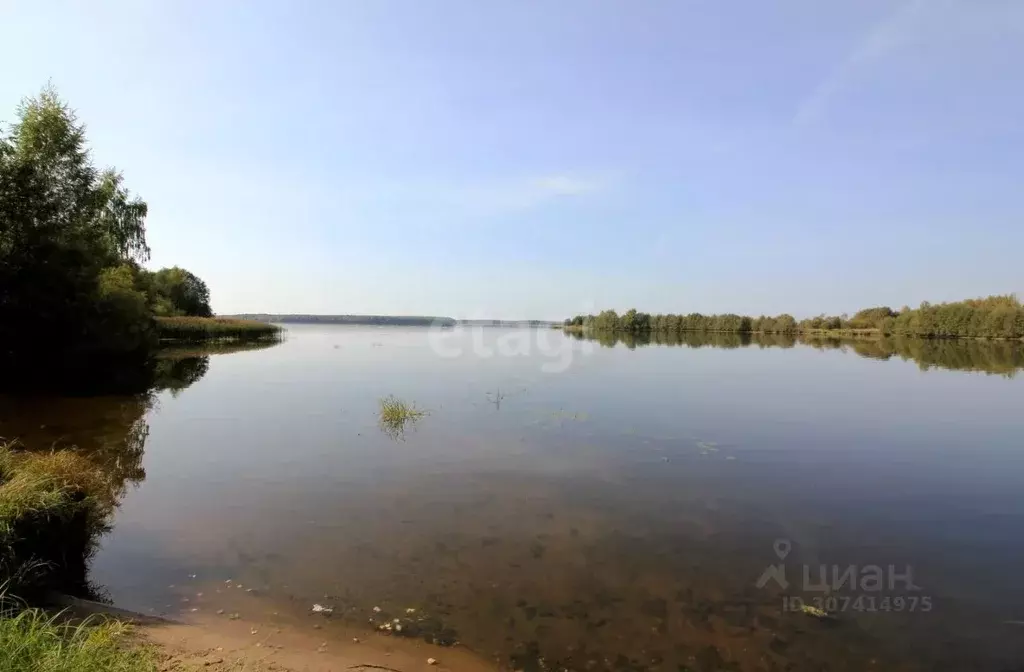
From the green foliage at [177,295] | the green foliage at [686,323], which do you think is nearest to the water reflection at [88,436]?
the green foliage at [177,295]

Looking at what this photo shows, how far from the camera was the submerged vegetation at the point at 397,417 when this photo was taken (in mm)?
15023

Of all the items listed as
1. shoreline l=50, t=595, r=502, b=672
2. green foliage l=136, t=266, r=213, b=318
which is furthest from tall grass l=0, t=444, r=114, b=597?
green foliage l=136, t=266, r=213, b=318

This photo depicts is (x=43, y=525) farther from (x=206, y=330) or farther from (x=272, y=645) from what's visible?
(x=206, y=330)

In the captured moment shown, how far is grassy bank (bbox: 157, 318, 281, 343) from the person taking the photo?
53688 millimetres

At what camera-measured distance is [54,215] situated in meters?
23.4

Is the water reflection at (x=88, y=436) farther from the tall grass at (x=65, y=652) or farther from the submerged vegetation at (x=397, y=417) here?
the submerged vegetation at (x=397, y=417)

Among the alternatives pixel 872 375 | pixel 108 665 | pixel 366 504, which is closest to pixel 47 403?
pixel 366 504

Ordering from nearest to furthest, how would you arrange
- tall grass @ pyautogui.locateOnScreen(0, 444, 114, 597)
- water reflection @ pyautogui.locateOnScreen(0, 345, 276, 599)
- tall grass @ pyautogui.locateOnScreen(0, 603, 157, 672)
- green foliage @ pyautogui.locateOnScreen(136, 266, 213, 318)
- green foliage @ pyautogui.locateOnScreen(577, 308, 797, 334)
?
tall grass @ pyautogui.locateOnScreen(0, 603, 157, 672) < tall grass @ pyautogui.locateOnScreen(0, 444, 114, 597) < water reflection @ pyautogui.locateOnScreen(0, 345, 276, 599) < green foliage @ pyautogui.locateOnScreen(136, 266, 213, 318) < green foliage @ pyautogui.locateOnScreen(577, 308, 797, 334)

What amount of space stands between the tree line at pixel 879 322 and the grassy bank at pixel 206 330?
9171cm

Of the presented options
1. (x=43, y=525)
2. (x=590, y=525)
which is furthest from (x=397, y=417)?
(x=43, y=525)

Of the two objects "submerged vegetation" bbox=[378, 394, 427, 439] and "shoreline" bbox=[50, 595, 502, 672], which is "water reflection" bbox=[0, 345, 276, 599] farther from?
"submerged vegetation" bbox=[378, 394, 427, 439]

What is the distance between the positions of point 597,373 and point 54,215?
27126mm

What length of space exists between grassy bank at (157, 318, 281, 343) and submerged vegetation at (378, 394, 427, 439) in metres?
41.4

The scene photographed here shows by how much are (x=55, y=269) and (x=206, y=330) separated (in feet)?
121
